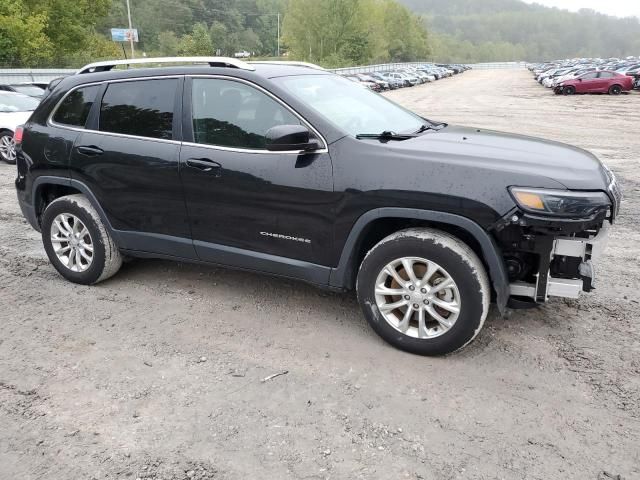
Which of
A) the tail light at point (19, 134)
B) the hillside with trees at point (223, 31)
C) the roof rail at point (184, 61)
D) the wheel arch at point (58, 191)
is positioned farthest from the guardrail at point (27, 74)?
the roof rail at point (184, 61)

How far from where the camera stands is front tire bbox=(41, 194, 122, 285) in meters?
4.56

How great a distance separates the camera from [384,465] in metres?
2.62

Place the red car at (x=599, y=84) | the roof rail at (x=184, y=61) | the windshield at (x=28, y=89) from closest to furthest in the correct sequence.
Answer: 1. the roof rail at (x=184, y=61)
2. the windshield at (x=28, y=89)
3. the red car at (x=599, y=84)

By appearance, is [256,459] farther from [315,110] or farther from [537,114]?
[537,114]

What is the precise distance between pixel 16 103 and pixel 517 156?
1133 centimetres

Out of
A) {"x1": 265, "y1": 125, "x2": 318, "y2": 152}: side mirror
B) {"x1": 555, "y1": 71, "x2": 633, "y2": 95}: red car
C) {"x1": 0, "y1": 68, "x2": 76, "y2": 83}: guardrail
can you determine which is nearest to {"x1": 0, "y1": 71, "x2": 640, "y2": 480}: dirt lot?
{"x1": 265, "y1": 125, "x2": 318, "y2": 152}: side mirror

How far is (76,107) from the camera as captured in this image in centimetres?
463

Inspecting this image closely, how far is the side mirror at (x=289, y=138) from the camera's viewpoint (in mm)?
3451

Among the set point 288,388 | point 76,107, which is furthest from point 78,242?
point 288,388

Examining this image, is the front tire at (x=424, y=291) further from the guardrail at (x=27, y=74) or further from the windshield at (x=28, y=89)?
the guardrail at (x=27, y=74)

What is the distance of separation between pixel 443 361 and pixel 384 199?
3.48ft

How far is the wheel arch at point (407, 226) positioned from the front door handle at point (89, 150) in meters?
2.11

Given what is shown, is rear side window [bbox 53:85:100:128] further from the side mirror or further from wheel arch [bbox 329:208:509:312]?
wheel arch [bbox 329:208:509:312]

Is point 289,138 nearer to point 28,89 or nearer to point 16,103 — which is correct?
point 16,103
